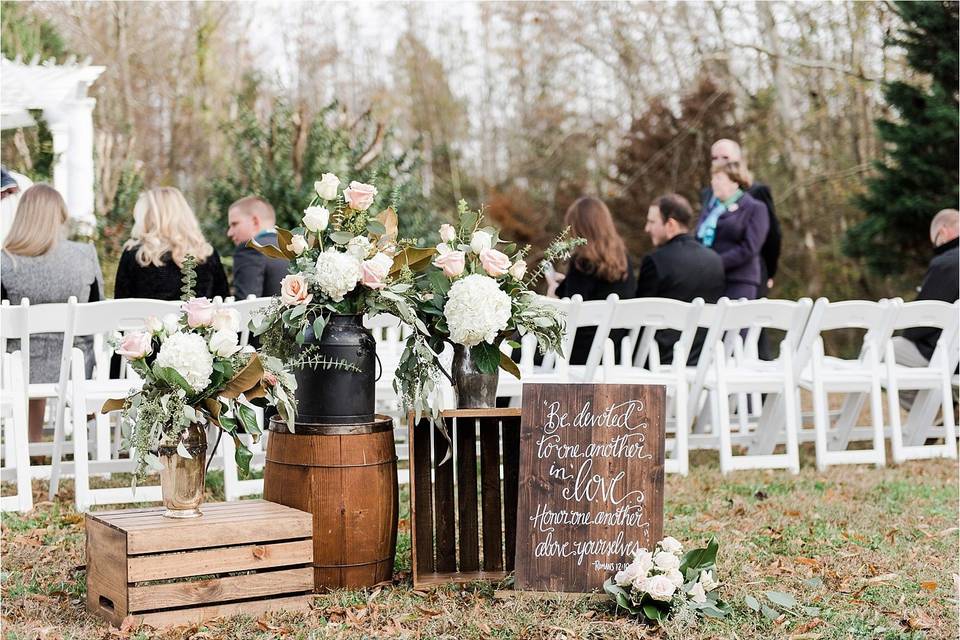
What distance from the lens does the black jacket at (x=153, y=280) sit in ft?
20.4

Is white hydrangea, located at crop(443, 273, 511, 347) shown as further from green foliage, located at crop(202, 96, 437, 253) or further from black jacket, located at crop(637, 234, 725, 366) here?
green foliage, located at crop(202, 96, 437, 253)

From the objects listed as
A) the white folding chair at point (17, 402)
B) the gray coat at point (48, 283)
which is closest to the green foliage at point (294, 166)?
the gray coat at point (48, 283)

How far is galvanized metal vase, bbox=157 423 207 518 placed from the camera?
10.9 feet

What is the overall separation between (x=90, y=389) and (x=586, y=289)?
307 cm

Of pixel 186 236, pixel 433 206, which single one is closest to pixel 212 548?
pixel 186 236

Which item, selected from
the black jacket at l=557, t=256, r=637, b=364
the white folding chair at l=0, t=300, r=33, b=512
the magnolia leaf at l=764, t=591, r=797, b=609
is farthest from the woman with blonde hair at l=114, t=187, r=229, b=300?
the magnolia leaf at l=764, t=591, r=797, b=609

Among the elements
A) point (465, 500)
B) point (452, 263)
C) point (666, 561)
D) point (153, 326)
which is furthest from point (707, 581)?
point (153, 326)

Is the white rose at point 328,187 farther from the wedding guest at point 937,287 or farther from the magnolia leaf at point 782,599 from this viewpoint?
the wedding guest at point 937,287

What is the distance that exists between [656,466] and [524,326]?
2.12ft

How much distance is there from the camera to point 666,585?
3.24m

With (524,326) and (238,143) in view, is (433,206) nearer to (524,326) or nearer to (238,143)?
(238,143)

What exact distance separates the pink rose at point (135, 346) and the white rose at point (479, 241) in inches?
42.9

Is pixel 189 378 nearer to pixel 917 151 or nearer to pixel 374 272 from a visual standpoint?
pixel 374 272

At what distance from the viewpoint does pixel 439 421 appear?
354 cm
